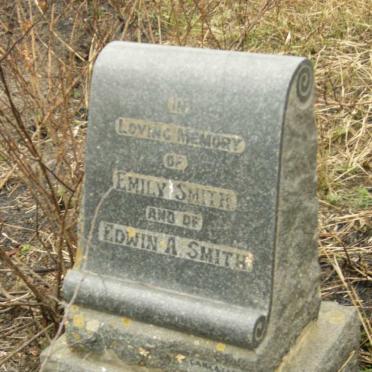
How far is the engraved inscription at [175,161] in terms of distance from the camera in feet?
8.96

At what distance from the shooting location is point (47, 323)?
11.9 ft

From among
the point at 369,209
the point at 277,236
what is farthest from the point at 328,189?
the point at 277,236

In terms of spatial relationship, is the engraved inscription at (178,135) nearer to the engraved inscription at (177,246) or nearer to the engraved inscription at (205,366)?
the engraved inscription at (177,246)

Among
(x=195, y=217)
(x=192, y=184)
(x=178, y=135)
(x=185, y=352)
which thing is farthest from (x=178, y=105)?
(x=185, y=352)

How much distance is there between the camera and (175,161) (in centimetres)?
275

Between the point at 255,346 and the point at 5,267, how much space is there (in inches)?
70.5

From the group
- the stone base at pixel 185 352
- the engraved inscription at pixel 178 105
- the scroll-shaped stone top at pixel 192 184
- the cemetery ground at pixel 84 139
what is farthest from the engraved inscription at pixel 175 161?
the cemetery ground at pixel 84 139

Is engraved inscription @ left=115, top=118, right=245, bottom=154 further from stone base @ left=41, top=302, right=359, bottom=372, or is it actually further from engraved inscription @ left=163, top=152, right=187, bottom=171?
stone base @ left=41, top=302, right=359, bottom=372

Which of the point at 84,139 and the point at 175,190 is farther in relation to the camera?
the point at 84,139

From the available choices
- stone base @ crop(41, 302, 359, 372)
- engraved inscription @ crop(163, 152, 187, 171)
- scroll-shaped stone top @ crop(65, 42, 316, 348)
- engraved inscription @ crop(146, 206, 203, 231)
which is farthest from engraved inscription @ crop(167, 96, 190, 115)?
stone base @ crop(41, 302, 359, 372)

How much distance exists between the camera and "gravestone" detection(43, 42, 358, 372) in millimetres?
2627

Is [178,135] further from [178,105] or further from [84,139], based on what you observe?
[84,139]

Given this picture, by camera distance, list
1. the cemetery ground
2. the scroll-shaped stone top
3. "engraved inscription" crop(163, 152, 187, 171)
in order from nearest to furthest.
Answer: the scroll-shaped stone top < "engraved inscription" crop(163, 152, 187, 171) < the cemetery ground

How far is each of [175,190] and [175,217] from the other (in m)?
0.09
